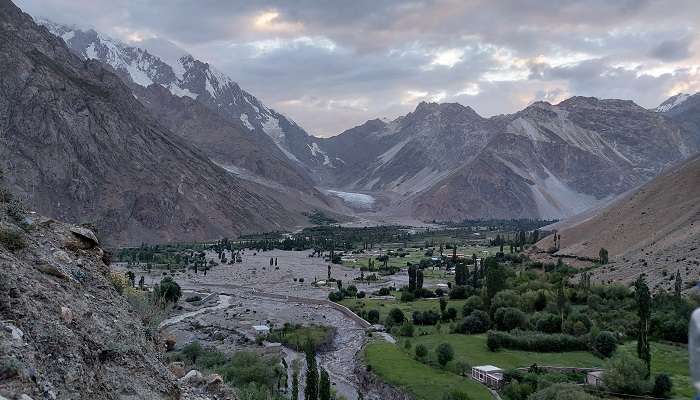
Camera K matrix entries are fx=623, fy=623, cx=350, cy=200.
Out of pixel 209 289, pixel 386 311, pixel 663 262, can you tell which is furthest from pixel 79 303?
pixel 209 289

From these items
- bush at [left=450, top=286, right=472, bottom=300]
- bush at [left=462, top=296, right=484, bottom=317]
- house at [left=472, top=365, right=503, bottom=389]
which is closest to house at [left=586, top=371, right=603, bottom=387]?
house at [left=472, top=365, right=503, bottom=389]

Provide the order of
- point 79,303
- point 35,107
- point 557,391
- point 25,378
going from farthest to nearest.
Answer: point 35,107 < point 557,391 < point 79,303 < point 25,378

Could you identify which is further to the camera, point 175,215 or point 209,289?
point 175,215

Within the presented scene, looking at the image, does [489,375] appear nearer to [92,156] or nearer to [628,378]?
[628,378]

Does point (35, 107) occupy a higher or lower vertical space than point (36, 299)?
higher

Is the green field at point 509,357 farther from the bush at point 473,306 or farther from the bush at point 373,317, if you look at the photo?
the bush at point 373,317

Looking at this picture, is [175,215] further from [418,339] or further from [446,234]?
[418,339]

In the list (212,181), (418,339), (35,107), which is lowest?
(418,339)
